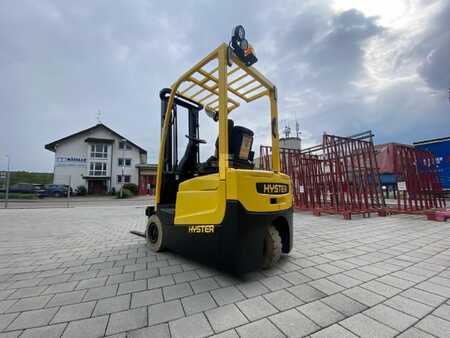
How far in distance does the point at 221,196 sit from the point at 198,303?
3.40 feet

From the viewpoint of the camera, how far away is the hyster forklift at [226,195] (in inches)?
86.0

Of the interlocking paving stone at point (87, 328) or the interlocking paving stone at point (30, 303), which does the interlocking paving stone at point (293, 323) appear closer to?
the interlocking paving stone at point (87, 328)

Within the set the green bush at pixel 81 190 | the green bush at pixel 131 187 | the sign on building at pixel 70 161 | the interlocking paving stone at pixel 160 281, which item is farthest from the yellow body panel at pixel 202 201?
the sign on building at pixel 70 161

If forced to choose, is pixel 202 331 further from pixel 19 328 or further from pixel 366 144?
pixel 366 144

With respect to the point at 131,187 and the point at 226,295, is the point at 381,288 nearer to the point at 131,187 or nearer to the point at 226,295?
the point at 226,295

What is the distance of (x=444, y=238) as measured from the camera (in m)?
Result: 4.16

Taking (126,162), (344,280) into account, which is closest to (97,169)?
(126,162)

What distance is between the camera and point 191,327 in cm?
152

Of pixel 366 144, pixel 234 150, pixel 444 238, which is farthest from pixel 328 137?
pixel 234 150

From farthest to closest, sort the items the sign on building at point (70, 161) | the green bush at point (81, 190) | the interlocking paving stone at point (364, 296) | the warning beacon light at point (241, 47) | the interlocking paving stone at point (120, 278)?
the sign on building at point (70, 161), the green bush at point (81, 190), the warning beacon light at point (241, 47), the interlocking paving stone at point (120, 278), the interlocking paving stone at point (364, 296)

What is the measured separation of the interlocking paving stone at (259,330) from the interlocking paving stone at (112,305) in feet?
3.51

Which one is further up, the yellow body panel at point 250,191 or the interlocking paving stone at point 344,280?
the yellow body panel at point 250,191

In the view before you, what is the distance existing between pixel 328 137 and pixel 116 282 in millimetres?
8241

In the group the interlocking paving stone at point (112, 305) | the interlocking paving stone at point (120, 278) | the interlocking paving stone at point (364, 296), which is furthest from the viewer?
the interlocking paving stone at point (120, 278)
